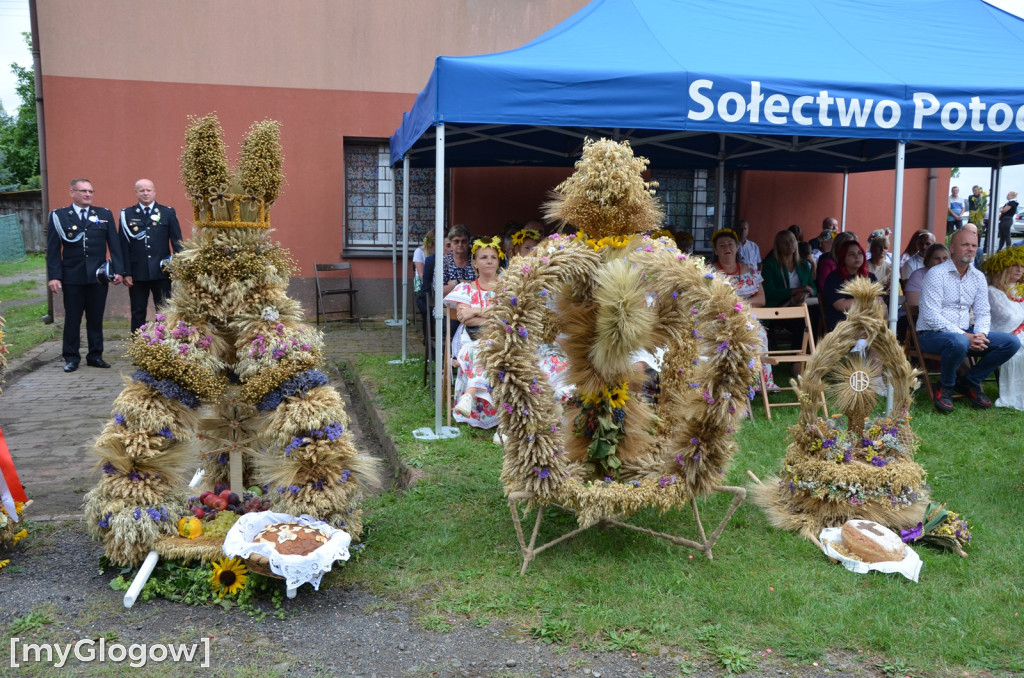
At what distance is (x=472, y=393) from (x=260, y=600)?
2.98 m

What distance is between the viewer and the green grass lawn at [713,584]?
3234mm

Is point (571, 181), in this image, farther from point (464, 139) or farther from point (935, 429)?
point (464, 139)

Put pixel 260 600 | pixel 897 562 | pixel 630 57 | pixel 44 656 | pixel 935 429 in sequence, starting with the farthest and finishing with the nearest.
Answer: pixel 935 429 → pixel 630 57 → pixel 897 562 → pixel 260 600 → pixel 44 656

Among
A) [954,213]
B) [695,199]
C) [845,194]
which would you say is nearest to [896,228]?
[695,199]

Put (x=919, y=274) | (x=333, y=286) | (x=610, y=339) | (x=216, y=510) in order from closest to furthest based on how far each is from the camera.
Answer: (x=610, y=339) → (x=216, y=510) → (x=919, y=274) → (x=333, y=286)

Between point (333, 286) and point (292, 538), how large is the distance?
9122 millimetres

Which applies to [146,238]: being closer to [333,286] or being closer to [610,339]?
[333,286]

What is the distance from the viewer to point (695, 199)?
1330 cm

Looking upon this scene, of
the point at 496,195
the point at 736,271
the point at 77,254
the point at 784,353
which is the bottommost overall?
the point at 784,353

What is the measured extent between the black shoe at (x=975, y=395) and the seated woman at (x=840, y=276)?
1.24m

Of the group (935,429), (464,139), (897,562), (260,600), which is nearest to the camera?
(260,600)

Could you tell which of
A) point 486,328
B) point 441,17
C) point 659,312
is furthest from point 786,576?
point 441,17

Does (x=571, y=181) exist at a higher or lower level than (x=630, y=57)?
lower

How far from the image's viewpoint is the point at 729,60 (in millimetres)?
Result: 6109
